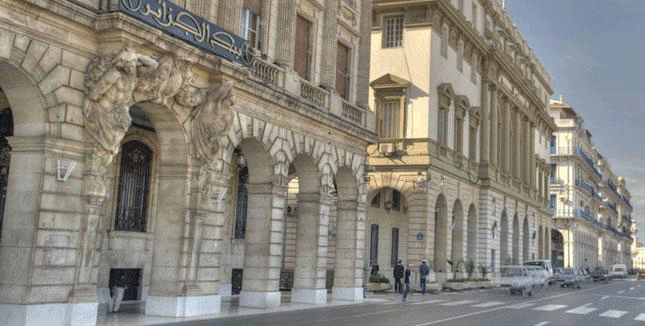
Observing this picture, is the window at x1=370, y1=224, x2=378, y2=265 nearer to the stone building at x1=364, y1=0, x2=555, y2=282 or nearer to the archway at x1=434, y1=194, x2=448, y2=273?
the stone building at x1=364, y1=0, x2=555, y2=282

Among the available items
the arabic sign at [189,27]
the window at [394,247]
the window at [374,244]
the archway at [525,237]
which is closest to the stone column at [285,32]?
the arabic sign at [189,27]

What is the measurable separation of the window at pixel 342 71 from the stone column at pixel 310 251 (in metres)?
5.40

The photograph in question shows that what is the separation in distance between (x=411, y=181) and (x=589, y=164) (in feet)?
238

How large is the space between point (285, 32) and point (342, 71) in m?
5.26

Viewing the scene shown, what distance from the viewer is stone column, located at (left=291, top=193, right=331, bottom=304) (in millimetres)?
25109

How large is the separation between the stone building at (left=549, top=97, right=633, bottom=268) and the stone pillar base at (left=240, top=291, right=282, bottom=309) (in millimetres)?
75296

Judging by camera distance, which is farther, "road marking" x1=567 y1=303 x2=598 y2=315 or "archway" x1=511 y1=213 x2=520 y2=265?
"archway" x1=511 y1=213 x2=520 y2=265

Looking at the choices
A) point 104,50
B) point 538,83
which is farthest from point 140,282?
point 538,83

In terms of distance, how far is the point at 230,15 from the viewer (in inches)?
839

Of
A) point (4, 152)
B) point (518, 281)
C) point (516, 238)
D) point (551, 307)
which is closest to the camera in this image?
point (4, 152)

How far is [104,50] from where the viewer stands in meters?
16.2

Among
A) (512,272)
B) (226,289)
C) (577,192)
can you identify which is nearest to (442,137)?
(512,272)

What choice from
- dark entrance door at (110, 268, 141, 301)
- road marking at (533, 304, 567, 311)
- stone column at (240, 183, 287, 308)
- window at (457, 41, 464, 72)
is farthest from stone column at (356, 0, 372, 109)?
window at (457, 41, 464, 72)

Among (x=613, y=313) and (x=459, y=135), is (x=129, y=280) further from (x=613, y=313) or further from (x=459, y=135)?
(x=459, y=135)
